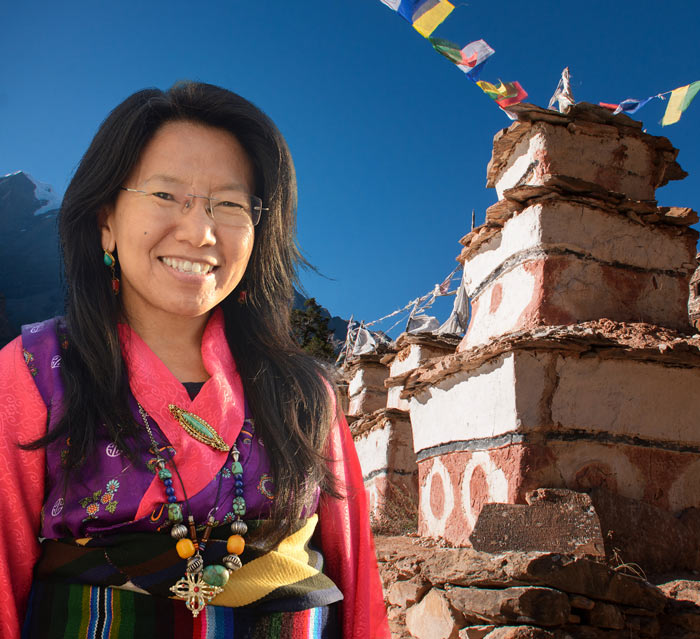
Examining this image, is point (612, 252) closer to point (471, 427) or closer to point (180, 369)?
point (471, 427)

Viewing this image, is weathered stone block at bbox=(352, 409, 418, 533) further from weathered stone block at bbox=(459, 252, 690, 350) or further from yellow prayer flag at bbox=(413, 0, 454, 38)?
yellow prayer flag at bbox=(413, 0, 454, 38)

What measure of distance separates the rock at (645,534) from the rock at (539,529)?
0.26m

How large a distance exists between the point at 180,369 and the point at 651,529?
3.39 m

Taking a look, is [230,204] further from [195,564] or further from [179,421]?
[195,564]

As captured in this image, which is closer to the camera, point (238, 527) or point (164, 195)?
point (238, 527)

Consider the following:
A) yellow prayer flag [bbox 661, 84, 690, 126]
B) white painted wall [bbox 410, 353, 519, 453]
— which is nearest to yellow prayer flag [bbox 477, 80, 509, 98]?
yellow prayer flag [bbox 661, 84, 690, 126]

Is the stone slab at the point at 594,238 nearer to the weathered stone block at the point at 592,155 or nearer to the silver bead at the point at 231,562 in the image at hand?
the weathered stone block at the point at 592,155

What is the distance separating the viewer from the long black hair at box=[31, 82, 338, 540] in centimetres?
142

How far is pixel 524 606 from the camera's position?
296cm

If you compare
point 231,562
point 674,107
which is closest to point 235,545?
point 231,562

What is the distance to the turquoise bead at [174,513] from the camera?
1319 mm

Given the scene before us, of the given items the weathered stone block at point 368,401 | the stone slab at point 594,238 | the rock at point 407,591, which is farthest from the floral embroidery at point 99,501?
the weathered stone block at point 368,401

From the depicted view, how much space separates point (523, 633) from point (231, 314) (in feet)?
7.08

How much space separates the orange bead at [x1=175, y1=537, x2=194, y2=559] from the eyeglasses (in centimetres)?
76
